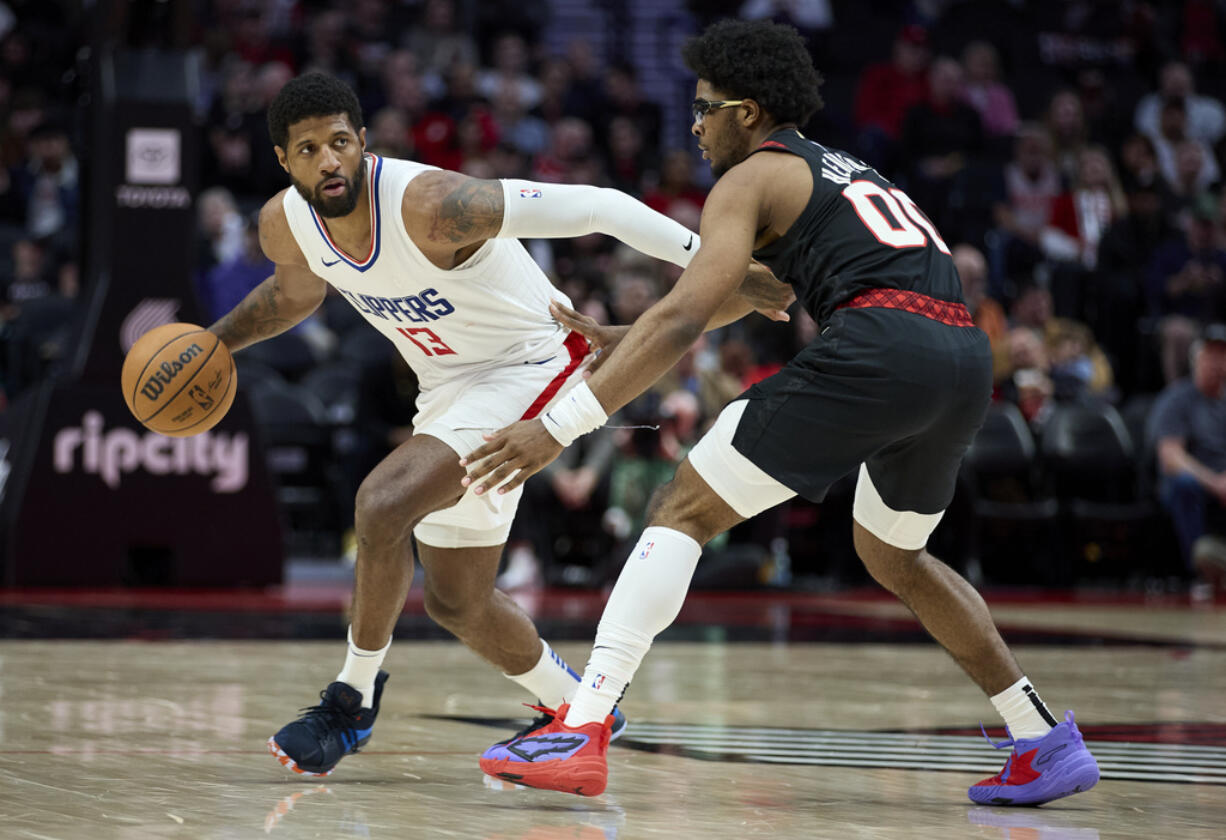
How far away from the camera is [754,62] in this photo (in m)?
3.96

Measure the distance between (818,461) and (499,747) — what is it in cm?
92

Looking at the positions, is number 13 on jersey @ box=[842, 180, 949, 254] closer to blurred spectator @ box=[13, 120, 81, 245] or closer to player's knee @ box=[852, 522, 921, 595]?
player's knee @ box=[852, 522, 921, 595]

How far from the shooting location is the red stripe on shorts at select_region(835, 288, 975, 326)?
3893 millimetres

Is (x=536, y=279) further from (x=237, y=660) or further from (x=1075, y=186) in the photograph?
(x=1075, y=186)

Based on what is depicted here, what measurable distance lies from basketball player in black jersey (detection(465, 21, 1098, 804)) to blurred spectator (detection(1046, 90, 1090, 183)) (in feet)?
35.4

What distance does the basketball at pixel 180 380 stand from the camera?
4719mm

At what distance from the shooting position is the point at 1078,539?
11648mm

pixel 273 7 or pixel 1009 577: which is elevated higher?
pixel 273 7

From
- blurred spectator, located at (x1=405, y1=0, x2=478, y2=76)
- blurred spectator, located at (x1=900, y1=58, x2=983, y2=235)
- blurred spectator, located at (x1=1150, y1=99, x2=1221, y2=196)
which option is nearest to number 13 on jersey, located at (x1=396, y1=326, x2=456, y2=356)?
blurred spectator, located at (x1=900, y1=58, x2=983, y2=235)

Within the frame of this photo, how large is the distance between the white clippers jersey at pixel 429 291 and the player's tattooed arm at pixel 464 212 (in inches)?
3.5

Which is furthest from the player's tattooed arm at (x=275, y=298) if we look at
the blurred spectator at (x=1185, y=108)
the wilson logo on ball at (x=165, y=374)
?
the blurred spectator at (x=1185, y=108)

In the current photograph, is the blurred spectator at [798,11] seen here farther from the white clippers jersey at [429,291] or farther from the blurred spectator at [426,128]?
the white clippers jersey at [429,291]

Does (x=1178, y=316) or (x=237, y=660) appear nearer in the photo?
(x=237, y=660)

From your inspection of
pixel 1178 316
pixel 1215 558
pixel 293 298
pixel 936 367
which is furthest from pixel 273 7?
pixel 936 367
